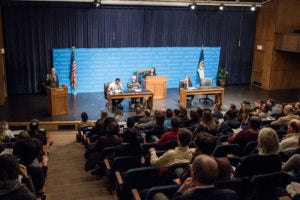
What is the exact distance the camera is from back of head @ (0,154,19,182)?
9.25ft

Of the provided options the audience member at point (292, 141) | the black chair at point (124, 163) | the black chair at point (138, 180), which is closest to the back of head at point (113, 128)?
the black chair at point (124, 163)

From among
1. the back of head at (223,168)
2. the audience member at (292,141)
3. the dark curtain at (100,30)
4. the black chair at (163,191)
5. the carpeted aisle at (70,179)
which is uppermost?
the dark curtain at (100,30)

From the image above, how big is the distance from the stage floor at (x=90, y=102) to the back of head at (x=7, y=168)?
6567 mm

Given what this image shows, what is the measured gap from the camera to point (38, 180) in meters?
3.86

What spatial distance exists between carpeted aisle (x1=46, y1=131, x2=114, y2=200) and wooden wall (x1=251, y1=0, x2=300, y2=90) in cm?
968

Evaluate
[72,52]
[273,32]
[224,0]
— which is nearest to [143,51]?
[72,52]

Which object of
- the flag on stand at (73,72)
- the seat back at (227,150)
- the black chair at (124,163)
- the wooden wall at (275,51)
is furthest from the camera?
the wooden wall at (275,51)

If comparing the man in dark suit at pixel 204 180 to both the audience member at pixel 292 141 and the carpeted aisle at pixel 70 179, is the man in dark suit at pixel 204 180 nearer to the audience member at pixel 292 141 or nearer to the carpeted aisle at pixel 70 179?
the audience member at pixel 292 141

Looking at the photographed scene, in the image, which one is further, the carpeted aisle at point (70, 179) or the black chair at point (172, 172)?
the carpeted aisle at point (70, 179)

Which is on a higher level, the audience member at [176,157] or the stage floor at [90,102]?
the audience member at [176,157]

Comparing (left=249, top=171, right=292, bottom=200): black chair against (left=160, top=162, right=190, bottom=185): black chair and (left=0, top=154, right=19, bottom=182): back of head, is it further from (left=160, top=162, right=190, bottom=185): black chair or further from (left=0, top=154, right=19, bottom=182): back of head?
(left=0, top=154, right=19, bottom=182): back of head

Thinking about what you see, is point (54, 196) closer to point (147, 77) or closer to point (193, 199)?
point (193, 199)

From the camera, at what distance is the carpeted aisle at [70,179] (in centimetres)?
488

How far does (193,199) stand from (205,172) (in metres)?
0.21
